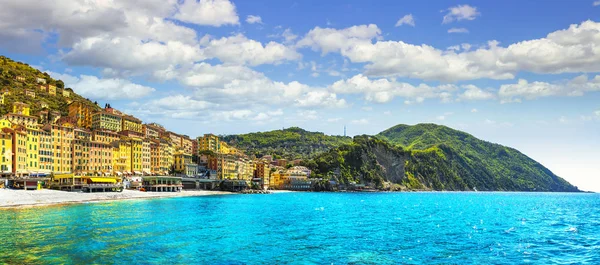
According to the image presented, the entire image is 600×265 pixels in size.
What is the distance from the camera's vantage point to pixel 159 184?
145m

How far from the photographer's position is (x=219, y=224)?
2295 inches

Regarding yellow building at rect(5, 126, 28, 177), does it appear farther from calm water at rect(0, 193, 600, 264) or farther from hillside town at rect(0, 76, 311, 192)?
calm water at rect(0, 193, 600, 264)

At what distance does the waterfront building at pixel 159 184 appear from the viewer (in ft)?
467

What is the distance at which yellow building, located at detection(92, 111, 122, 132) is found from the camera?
161875mm

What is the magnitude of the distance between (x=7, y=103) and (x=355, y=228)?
Answer: 14068 cm

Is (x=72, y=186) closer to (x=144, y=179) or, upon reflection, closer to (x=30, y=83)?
(x=144, y=179)

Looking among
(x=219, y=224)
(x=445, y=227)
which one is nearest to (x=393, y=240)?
(x=445, y=227)

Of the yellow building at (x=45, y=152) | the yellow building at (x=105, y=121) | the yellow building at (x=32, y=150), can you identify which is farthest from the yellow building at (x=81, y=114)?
the yellow building at (x=32, y=150)

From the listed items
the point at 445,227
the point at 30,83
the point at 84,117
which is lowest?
the point at 445,227

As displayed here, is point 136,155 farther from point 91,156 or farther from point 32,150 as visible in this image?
point 32,150

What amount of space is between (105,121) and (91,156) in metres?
30.2

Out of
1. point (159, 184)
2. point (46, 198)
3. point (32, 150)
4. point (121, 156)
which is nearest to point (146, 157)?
point (121, 156)

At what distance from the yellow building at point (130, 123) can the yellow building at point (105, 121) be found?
4245mm

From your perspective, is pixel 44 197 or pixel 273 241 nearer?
pixel 273 241
